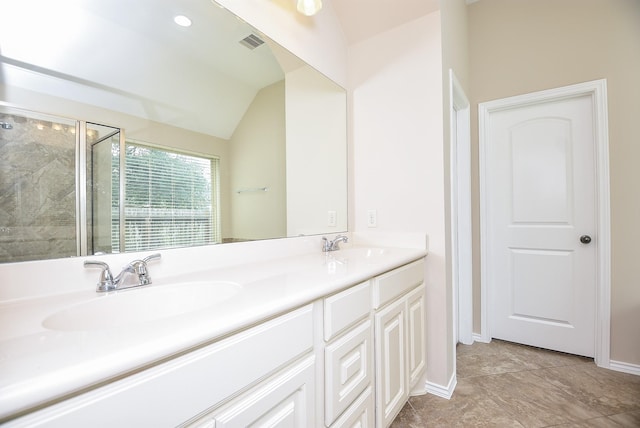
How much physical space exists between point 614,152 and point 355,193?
179 cm

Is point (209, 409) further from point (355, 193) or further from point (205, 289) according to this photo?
point (355, 193)

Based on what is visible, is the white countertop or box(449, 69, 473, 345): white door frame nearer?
the white countertop

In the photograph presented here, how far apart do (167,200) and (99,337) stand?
681 millimetres

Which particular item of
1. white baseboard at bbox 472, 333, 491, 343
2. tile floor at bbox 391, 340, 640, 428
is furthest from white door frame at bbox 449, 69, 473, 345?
tile floor at bbox 391, 340, 640, 428

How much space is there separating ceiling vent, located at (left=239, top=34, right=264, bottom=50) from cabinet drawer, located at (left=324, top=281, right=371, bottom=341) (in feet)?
4.16

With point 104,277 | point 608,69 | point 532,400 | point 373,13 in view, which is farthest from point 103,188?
point 608,69

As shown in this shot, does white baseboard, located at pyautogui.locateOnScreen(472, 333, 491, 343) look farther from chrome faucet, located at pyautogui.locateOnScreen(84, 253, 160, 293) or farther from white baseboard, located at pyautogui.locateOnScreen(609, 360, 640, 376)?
chrome faucet, located at pyautogui.locateOnScreen(84, 253, 160, 293)

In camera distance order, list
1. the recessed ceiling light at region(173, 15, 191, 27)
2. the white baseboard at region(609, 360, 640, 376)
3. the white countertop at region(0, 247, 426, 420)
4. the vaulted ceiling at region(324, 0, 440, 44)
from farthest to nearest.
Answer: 1. the white baseboard at region(609, 360, 640, 376)
2. the vaulted ceiling at region(324, 0, 440, 44)
3. the recessed ceiling light at region(173, 15, 191, 27)
4. the white countertop at region(0, 247, 426, 420)

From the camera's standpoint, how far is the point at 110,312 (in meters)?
0.81

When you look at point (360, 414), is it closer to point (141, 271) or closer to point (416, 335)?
point (416, 335)

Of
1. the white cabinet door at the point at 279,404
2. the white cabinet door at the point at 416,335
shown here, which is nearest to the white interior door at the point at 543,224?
the white cabinet door at the point at 416,335

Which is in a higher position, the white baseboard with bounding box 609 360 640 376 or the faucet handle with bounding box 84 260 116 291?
the faucet handle with bounding box 84 260 116 291

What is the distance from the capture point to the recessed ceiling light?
1.14 metres

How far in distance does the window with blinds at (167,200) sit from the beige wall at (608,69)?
8.07 ft
